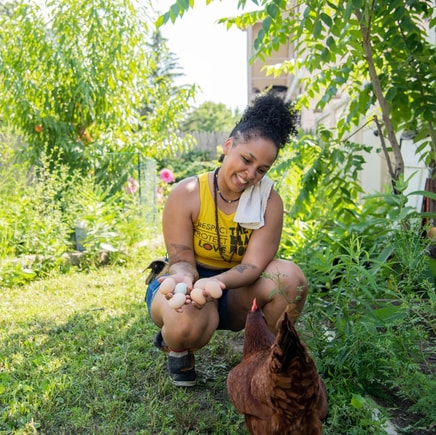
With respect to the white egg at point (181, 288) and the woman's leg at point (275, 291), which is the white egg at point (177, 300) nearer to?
the white egg at point (181, 288)

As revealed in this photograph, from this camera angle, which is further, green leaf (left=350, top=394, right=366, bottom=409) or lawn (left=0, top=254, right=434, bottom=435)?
lawn (left=0, top=254, right=434, bottom=435)

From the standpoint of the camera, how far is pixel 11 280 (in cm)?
476

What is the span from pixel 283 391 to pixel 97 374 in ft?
4.89

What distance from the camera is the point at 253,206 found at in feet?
8.58

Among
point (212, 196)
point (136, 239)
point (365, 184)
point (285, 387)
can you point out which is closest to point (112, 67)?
point (136, 239)

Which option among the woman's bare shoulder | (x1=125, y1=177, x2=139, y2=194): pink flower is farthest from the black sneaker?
(x1=125, y1=177, x2=139, y2=194): pink flower

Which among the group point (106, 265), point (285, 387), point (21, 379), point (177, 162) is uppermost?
point (285, 387)

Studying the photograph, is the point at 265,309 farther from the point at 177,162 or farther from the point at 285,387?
the point at 177,162

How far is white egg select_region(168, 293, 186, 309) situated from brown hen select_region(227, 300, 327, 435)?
40 cm

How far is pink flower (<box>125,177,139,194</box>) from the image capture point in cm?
716

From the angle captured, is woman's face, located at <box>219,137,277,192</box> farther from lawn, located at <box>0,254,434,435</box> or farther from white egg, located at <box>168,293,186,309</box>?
lawn, located at <box>0,254,434,435</box>

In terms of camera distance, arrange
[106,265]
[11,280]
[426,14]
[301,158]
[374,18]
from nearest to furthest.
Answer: [426,14] < [374,18] < [301,158] < [11,280] < [106,265]

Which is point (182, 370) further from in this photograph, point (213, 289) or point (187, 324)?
point (213, 289)

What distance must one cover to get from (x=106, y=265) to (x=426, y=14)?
13.3 ft
